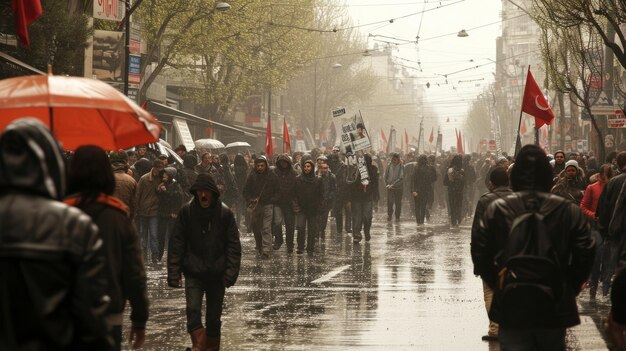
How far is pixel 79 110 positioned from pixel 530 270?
335 centimetres

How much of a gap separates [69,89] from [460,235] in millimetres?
20639

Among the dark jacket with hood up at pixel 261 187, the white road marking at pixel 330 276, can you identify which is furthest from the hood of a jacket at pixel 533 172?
the dark jacket with hood up at pixel 261 187

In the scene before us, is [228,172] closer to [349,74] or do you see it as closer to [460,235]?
[460,235]

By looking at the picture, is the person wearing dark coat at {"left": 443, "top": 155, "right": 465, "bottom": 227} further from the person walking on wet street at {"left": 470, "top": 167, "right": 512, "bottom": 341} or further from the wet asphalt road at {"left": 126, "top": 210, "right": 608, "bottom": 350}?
the person walking on wet street at {"left": 470, "top": 167, "right": 512, "bottom": 341}

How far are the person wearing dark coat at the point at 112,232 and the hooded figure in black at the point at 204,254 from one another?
252 cm

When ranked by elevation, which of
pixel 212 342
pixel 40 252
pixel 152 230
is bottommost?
pixel 212 342

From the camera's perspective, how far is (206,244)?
9.22m

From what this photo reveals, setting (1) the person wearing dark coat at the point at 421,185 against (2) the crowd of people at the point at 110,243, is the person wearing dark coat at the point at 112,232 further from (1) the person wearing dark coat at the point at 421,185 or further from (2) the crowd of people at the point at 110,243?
(1) the person wearing dark coat at the point at 421,185

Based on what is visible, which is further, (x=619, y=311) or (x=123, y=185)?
(x=123, y=185)

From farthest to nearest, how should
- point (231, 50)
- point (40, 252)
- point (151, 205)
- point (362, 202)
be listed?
point (231, 50) < point (362, 202) < point (151, 205) < point (40, 252)

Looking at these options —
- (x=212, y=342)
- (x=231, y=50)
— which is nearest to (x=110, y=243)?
(x=212, y=342)

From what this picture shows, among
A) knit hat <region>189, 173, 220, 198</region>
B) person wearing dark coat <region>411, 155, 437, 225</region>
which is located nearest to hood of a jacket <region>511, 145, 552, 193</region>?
knit hat <region>189, 173, 220, 198</region>

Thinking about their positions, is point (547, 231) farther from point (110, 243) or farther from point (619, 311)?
point (110, 243)

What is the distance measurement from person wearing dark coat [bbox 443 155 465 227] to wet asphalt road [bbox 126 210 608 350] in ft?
30.3
